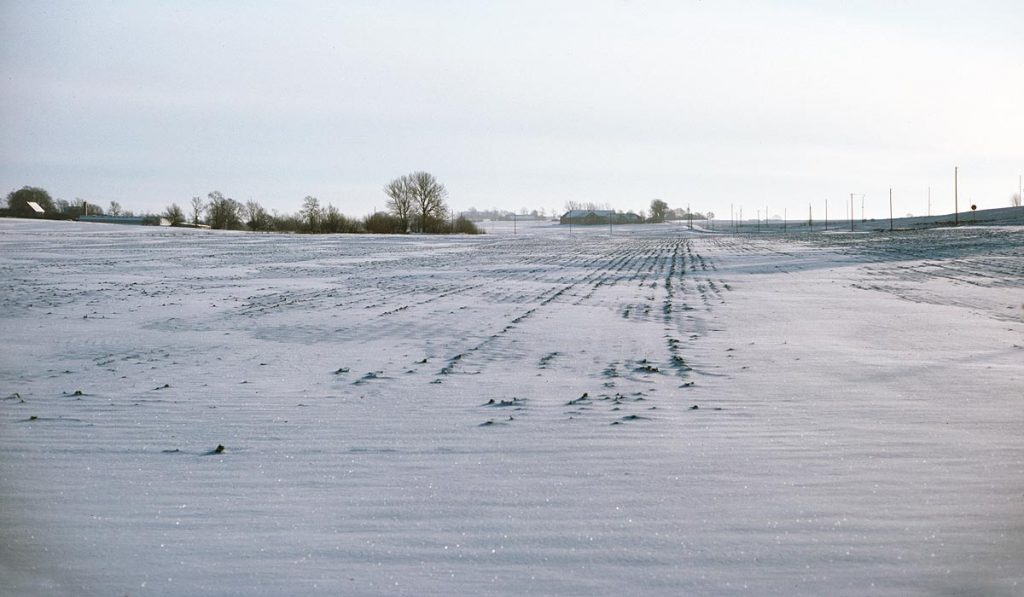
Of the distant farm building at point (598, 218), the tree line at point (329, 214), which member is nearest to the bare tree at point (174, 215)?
the tree line at point (329, 214)

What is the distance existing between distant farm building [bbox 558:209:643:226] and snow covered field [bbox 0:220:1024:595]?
16853 cm

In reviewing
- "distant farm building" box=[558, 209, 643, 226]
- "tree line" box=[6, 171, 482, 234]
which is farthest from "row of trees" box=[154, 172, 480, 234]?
"distant farm building" box=[558, 209, 643, 226]

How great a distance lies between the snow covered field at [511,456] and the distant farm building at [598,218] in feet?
553

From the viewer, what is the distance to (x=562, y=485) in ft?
16.7

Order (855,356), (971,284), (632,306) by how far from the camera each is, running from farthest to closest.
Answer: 1. (971,284)
2. (632,306)
3. (855,356)

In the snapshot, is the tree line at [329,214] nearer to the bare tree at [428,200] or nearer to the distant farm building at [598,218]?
the bare tree at [428,200]

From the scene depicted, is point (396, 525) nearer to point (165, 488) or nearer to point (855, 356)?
point (165, 488)

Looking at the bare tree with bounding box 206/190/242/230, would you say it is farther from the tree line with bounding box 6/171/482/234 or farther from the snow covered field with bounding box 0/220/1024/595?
the snow covered field with bounding box 0/220/1024/595

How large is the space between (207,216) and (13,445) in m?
119

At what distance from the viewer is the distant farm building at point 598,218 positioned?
18238 cm

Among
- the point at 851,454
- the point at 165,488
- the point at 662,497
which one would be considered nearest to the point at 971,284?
the point at 851,454

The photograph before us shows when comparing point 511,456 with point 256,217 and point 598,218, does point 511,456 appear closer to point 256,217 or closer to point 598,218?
point 256,217

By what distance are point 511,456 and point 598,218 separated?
587 ft

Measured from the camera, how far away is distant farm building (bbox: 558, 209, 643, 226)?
598ft
